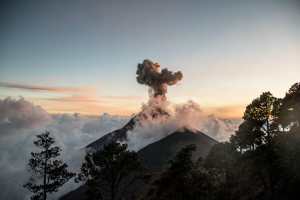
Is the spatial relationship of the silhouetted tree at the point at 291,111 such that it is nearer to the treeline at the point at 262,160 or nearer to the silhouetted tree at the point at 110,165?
the treeline at the point at 262,160

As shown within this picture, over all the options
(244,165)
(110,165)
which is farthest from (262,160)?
(110,165)

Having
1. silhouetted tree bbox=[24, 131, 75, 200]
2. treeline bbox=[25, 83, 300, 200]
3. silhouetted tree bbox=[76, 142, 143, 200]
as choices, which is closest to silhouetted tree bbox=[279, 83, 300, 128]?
treeline bbox=[25, 83, 300, 200]

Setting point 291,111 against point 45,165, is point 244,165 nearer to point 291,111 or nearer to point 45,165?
point 291,111

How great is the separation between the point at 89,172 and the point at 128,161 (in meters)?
5.76

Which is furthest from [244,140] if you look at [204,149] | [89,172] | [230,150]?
[204,149]

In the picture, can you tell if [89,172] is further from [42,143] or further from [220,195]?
[220,195]

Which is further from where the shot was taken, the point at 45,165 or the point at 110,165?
the point at 110,165

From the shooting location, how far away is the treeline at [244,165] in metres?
31.1

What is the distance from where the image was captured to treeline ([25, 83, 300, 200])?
1224 inches

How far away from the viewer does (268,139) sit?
3697cm

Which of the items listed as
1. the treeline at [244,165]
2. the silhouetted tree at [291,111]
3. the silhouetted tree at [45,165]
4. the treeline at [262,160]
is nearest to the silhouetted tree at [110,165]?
the treeline at [244,165]

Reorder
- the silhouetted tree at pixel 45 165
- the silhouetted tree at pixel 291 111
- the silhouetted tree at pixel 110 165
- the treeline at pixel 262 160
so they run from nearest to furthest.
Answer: the treeline at pixel 262 160
the silhouetted tree at pixel 291 111
the silhouetted tree at pixel 45 165
the silhouetted tree at pixel 110 165

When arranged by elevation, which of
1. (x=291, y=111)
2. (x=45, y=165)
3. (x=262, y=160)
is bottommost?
(x=45, y=165)

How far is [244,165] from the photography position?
41.9 m
